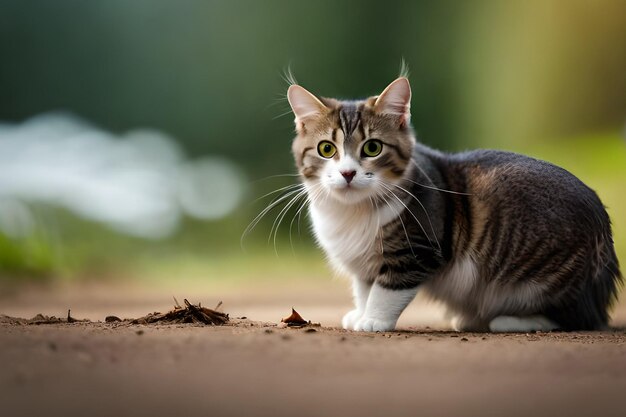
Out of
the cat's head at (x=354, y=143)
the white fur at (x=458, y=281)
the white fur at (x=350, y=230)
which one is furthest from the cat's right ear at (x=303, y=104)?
the white fur at (x=458, y=281)

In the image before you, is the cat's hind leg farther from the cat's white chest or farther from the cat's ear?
the cat's ear

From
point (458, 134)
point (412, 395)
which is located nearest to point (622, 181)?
point (458, 134)

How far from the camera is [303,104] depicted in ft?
8.82

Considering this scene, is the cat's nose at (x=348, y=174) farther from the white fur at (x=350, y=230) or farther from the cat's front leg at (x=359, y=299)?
the cat's front leg at (x=359, y=299)

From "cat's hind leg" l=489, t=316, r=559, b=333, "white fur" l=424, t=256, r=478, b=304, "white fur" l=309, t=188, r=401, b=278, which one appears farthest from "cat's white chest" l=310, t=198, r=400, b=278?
"cat's hind leg" l=489, t=316, r=559, b=333

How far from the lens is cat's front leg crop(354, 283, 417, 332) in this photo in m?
2.49

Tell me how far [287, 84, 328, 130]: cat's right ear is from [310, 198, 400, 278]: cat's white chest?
325 mm

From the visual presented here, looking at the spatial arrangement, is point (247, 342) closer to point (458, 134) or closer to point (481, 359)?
point (481, 359)

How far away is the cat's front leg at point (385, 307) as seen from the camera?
249cm

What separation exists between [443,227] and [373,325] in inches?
17.0

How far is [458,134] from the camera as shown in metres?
5.81

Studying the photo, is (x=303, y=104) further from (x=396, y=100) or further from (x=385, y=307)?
(x=385, y=307)

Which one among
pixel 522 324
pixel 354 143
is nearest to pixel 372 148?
pixel 354 143

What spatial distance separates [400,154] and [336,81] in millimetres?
3540
